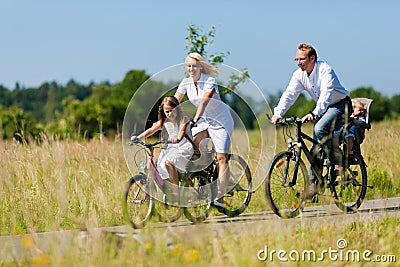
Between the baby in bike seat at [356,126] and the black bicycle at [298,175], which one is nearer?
the black bicycle at [298,175]

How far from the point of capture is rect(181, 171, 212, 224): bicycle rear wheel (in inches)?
320

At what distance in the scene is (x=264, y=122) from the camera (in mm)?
8938

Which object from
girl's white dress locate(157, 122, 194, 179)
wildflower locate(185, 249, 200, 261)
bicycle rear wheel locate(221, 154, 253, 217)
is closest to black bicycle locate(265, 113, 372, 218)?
bicycle rear wheel locate(221, 154, 253, 217)

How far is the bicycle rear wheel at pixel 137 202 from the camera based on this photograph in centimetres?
780

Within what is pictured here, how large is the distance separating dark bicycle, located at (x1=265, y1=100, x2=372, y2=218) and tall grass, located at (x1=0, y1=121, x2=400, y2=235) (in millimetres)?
302

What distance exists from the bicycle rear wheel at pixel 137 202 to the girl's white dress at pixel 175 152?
0.27m

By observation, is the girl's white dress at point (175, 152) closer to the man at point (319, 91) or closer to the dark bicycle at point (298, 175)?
the dark bicycle at point (298, 175)

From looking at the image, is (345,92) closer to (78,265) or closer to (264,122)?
(264,122)

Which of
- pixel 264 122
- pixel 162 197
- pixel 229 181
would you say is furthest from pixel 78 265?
pixel 264 122

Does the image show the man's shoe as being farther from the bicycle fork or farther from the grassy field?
the bicycle fork

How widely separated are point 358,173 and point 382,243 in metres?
3.13

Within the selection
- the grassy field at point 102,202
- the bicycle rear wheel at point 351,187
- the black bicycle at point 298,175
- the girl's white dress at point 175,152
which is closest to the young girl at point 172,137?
the girl's white dress at point 175,152

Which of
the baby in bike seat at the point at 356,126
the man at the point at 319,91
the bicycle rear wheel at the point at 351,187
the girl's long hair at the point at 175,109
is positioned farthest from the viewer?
the baby in bike seat at the point at 356,126

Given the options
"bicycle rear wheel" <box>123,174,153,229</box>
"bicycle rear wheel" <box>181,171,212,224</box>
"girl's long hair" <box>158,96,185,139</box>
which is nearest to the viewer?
"bicycle rear wheel" <box>123,174,153,229</box>
